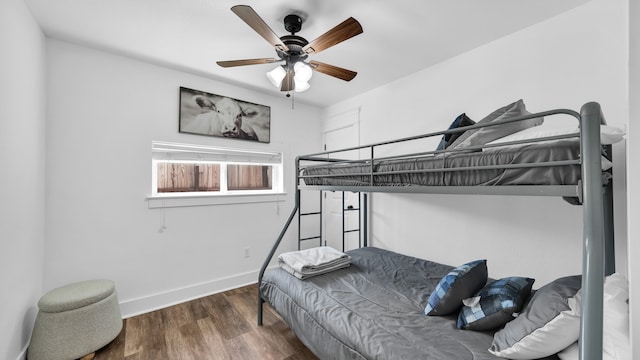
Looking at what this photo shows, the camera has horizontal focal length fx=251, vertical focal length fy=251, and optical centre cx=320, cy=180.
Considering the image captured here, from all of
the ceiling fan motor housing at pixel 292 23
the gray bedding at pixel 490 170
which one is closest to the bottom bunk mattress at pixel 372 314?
the gray bedding at pixel 490 170

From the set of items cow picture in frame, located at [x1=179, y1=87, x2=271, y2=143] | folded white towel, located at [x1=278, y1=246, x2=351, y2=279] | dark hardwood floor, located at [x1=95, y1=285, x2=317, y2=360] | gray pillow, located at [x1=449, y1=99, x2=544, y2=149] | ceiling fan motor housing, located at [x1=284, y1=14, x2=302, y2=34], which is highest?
ceiling fan motor housing, located at [x1=284, y1=14, x2=302, y2=34]

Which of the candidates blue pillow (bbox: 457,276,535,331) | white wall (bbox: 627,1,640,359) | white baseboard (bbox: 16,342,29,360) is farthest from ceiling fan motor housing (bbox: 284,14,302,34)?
white baseboard (bbox: 16,342,29,360)

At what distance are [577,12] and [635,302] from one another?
2.00 metres

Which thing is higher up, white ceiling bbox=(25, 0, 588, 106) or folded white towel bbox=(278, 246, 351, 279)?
white ceiling bbox=(25, 0, 588, 106)

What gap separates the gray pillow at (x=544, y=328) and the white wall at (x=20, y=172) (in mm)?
2555

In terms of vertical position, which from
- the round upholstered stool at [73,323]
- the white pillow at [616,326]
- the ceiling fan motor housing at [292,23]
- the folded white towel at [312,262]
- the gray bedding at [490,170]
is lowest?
the round upholstered stool at [73,323]

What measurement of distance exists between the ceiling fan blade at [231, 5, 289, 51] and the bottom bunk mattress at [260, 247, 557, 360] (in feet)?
5.59

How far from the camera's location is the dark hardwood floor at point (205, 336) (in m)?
1.81

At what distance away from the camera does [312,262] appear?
80.5 inches

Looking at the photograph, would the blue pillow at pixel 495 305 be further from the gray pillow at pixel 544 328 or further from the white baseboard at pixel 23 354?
the white baseboard at pixel 23 354

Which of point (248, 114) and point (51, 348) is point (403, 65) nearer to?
point (248, 114)

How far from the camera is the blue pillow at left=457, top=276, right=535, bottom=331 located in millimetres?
1188

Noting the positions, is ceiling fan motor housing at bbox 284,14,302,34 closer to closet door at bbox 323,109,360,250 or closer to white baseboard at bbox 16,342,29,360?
closet door at bbox 323,109,360,250

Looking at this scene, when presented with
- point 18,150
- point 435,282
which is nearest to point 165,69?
point 18,150
